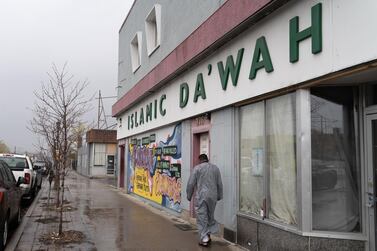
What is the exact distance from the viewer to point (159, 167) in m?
14.6

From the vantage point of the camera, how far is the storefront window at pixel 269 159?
22.2ft

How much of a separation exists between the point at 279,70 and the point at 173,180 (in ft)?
22.4

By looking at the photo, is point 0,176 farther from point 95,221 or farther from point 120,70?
point 120,70

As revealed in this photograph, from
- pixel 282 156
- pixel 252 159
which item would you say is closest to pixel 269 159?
pixel 282 156

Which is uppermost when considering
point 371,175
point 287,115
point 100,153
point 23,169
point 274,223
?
point 287,115

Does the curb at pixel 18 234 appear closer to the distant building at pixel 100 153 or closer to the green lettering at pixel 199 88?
the green lettering at pixel 199 88

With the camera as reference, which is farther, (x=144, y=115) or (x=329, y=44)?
(x=144, y=115)

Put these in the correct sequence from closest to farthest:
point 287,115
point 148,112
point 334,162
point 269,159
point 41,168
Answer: point 334,162 < point 287,115 < point 269,159 < point 148,112 < point 41,168

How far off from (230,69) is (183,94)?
11.0 ft

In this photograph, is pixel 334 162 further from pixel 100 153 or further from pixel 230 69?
pixel 100 153

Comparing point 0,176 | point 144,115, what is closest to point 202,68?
point 0,176

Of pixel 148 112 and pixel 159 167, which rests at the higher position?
pixel 148 112

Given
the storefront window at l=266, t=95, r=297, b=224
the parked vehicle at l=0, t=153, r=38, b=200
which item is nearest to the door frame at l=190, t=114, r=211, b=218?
the storefront window at l=266, t=95, r=297, b=224

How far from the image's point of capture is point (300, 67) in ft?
20.6
